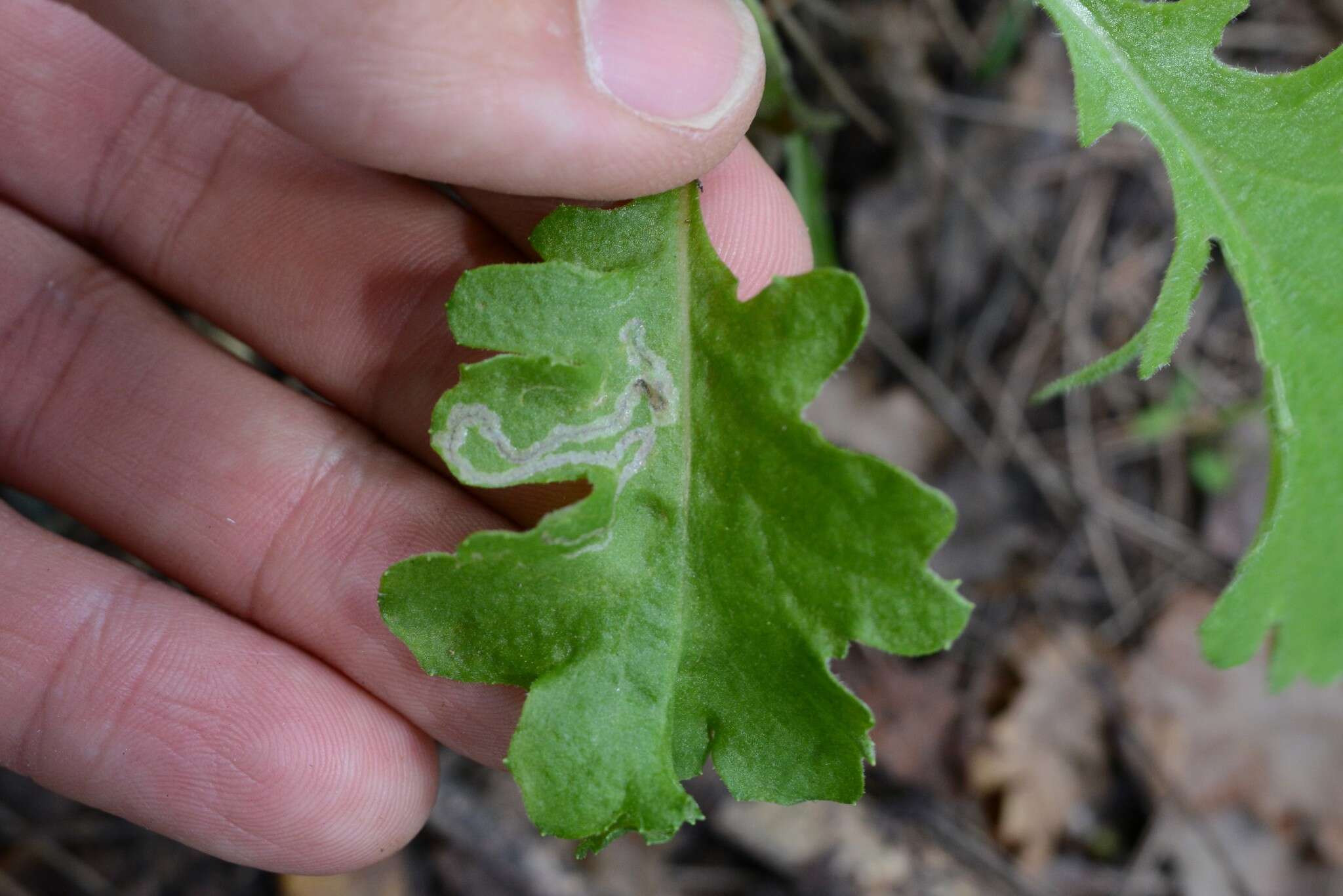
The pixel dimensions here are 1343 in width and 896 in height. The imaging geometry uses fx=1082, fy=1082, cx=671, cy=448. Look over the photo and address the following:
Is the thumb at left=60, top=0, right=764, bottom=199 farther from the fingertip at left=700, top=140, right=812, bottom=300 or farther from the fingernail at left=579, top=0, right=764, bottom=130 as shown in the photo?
the fingertip at left=700, top=140, right=812, bottom=300

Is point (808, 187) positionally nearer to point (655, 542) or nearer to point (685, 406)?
point (685, 406)

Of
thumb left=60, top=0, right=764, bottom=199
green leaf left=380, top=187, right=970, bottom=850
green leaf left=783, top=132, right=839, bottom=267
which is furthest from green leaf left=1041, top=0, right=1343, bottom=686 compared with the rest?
green leaf left=783, top=132, right=839, bottom=267

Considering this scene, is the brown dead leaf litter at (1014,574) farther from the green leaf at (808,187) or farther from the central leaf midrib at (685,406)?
the central leaf midrib at (685,406)

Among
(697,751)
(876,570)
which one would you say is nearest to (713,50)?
(876,570)

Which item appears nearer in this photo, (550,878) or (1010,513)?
(550,878)

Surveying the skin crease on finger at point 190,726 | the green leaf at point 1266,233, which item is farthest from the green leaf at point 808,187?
the skin crease on finger at point 190,726

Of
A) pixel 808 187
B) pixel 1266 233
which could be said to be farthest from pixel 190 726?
pixel 1266 233

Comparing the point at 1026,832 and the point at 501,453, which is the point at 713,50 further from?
the point at 1026,832
